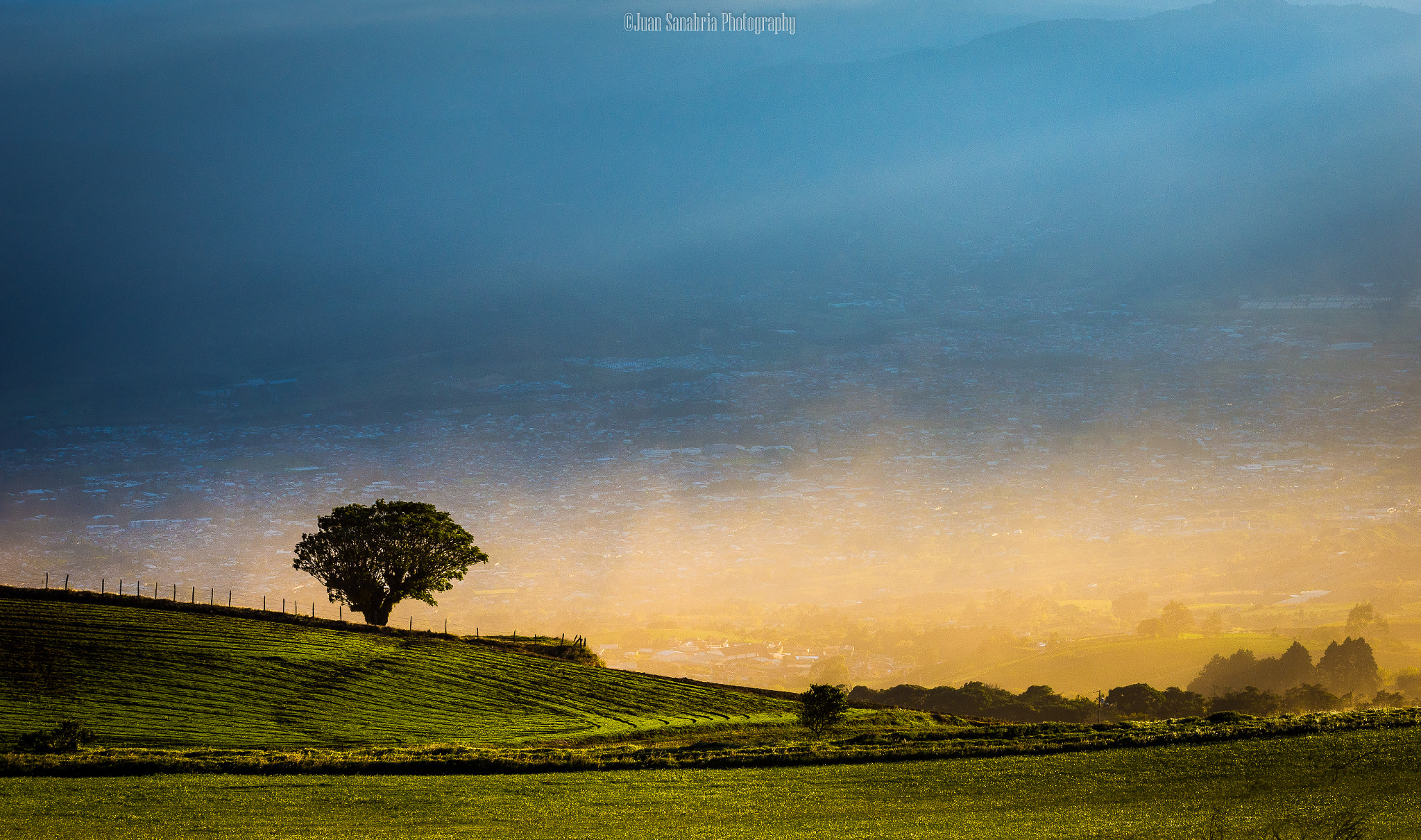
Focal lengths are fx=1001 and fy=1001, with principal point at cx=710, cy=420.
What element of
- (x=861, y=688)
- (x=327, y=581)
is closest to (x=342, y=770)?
(x=327, y=581)

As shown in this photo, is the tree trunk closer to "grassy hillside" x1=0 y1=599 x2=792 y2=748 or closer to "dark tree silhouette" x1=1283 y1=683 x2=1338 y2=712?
"grassy hillside" x1=0 y1=599 x2=792 y2=748

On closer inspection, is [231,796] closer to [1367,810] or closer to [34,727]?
[34,727]

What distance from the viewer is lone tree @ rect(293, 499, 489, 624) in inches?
3462

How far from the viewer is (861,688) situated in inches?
5133

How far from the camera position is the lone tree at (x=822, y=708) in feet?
200

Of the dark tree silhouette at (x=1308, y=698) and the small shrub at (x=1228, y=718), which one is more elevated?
the small shrub at (x=1228, y=718)

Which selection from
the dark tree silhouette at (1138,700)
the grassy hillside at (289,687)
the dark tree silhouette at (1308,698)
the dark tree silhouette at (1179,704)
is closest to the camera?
the grassy hillside at (289,687)

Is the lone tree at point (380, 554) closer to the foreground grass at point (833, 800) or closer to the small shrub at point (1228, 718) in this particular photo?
the foreground grass at point (833, 800)

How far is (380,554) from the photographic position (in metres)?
88.6

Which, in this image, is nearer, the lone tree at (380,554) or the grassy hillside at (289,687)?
the grassy hillside at (289,687)

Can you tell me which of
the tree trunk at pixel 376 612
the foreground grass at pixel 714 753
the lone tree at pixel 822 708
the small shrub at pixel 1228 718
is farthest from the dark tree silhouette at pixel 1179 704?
the tree trunk at pixel 376 612

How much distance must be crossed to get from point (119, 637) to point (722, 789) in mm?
50747

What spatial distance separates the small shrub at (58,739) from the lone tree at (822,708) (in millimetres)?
38911

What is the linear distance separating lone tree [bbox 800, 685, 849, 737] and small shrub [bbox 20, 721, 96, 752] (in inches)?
1532
